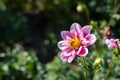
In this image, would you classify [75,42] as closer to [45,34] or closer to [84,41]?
[84,41]

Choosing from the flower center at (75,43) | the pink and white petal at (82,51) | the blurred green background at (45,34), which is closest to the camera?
the pink and white petal at (82,51)

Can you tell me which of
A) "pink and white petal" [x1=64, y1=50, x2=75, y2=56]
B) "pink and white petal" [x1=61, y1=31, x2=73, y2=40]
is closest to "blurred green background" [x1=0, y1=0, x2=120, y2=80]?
"pink and white petal" [x1=61, y1=31, x2=73, y2=40]

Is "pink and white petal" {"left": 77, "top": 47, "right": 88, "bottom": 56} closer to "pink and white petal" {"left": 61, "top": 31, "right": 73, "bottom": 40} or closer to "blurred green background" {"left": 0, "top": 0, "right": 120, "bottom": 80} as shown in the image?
"pink and white petal" {"left": 61, "top": 31, "right": 73, "bottom": 40}

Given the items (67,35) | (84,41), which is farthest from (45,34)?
(84,41)

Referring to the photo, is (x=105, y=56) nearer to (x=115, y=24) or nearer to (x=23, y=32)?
(x=115, y=24)

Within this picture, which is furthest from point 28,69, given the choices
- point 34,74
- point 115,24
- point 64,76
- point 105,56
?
point 115,24

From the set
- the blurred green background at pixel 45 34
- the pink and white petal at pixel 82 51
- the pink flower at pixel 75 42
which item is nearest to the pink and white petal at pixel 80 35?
the pink flower at pixel 75 42

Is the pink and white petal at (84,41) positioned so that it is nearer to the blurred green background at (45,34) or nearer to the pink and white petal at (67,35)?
the pink and white petal at (67,35)
